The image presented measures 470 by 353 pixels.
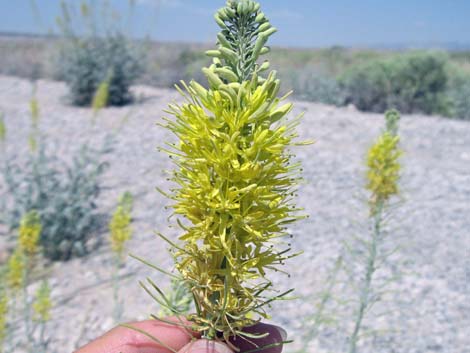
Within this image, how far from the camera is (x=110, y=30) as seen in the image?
12555 mm

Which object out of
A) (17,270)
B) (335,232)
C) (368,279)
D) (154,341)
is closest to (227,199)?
(154,341)

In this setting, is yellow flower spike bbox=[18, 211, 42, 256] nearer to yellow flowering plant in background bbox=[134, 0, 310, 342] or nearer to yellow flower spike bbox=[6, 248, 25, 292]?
yellow flower spike bbox=[6, 248, 25, 292]

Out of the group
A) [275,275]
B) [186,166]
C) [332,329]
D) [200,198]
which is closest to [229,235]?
[200,198]

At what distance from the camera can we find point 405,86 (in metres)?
13.9

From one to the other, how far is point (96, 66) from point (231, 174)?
12.4m

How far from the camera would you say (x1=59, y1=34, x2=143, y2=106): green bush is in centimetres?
1237

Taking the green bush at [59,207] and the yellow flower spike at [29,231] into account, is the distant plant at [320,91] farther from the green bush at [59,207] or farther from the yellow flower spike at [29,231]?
the yellow flower spike at [29,231]

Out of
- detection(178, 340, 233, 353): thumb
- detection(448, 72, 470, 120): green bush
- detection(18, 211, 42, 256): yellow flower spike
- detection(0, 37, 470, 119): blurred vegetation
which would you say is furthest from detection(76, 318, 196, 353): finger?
detection(448, 72, 470, 120): green bush

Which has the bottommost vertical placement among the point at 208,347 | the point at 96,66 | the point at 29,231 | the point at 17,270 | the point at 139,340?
the point at 17,270

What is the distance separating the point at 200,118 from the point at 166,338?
87 cm

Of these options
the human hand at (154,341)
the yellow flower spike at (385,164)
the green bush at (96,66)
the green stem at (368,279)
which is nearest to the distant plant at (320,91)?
the green bush at (96,66)

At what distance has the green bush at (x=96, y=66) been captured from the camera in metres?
12.4

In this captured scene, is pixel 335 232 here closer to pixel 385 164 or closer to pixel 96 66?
pixel 385 164

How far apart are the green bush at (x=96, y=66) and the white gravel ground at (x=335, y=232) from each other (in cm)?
174
